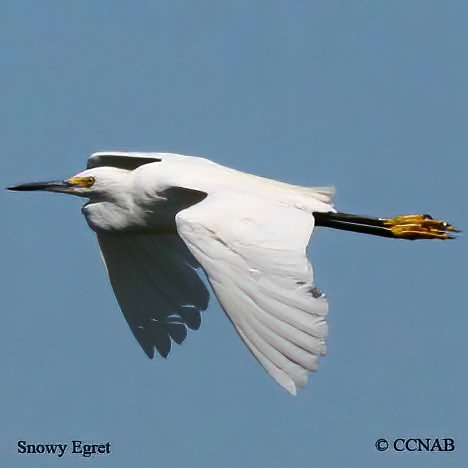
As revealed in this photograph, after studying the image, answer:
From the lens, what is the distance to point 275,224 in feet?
30.8

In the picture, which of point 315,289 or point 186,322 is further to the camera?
point 186,322

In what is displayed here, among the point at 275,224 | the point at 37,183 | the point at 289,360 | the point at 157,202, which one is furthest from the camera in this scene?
the point at 37,183

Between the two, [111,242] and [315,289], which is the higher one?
[111,242]

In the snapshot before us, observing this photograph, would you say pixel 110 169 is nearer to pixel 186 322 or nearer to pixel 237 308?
pixel 186 322

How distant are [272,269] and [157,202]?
2178 millimetres

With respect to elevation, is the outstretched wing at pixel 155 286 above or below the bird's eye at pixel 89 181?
below

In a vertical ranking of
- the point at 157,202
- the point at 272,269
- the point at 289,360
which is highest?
the point at 157,202

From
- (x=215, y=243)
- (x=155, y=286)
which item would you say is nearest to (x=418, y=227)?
(x=155, y=286)

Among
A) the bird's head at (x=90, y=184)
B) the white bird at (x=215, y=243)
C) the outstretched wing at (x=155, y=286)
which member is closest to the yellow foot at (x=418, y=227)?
the white bird at (x=215, y=243)

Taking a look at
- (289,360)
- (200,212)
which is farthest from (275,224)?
(289,360)

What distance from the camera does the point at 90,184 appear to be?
1135cm

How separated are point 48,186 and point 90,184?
37 cm

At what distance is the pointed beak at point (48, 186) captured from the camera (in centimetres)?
1146

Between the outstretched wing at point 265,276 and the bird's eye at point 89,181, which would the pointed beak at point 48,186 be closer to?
the bird's eye at point 89,181
